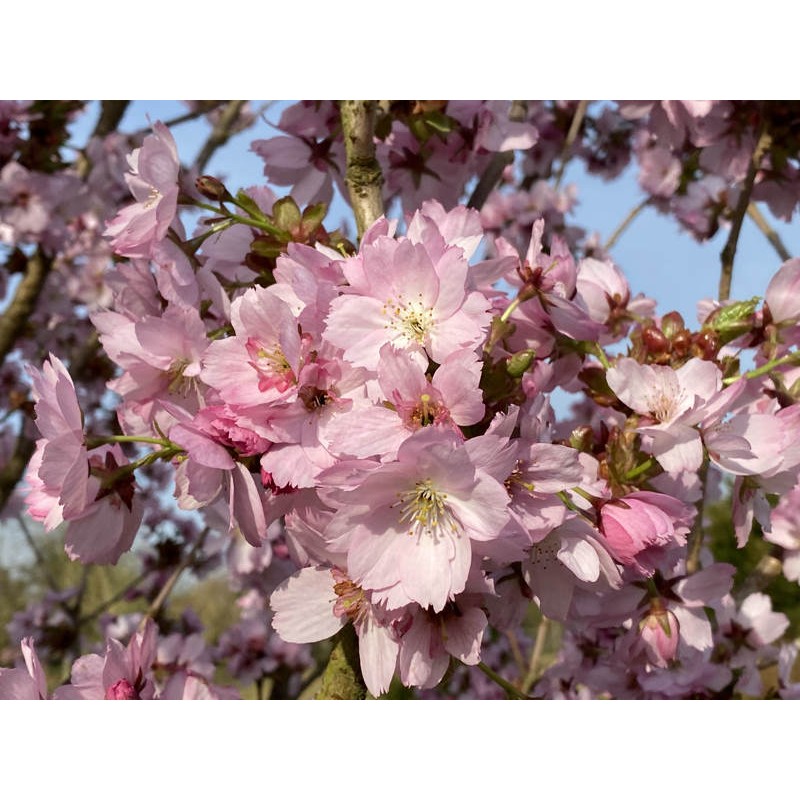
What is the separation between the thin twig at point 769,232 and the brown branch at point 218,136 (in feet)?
6.99

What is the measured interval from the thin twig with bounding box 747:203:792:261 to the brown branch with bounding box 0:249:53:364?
105 inches

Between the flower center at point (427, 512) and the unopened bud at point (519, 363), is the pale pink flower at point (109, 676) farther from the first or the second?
the unopened bud at point (519, 363)

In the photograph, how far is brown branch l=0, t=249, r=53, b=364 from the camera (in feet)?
10.7

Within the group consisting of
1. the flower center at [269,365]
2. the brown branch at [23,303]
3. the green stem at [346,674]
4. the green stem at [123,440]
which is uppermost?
the flower center at [269,365]

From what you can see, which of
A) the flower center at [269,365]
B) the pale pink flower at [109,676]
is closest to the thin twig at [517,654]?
the pale pink flower at [109,676]

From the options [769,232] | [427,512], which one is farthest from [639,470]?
[769,232]

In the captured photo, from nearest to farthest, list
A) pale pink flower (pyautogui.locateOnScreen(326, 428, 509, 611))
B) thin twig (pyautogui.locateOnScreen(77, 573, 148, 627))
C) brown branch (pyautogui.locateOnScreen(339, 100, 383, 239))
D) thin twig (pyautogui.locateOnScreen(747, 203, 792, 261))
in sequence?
pale pink flower (pyautogui.locateOnScreen(326, 428, 509, 611)) < brown branch (pyautogui.locateOnScreen(339, 100, 383, 239)) < thin twig (pyautogui.locateOnScreen(747, 203, 792, 261)) < thin twig (pyautogui.locateOnScreen(77, 573, 148, 627))

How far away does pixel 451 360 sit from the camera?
0.83m

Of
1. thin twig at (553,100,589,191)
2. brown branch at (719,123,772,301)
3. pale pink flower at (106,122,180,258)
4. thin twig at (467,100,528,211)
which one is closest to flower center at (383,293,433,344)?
pale pink flower at (106,122,180,258)

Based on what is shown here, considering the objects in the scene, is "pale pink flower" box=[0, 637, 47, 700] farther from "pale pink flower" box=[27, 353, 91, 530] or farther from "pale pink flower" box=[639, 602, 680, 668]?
"pale pink flower" box=[639, 602, 680, 668]

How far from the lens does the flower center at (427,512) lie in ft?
2.71
